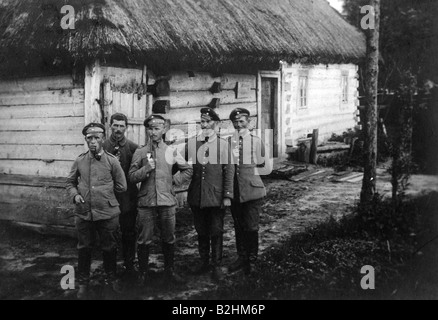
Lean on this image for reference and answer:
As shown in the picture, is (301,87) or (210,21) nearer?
(210,21)

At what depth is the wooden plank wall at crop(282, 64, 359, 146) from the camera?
1179cm

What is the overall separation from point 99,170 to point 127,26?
2346mm

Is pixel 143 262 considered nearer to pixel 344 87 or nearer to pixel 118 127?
pixel 118 127

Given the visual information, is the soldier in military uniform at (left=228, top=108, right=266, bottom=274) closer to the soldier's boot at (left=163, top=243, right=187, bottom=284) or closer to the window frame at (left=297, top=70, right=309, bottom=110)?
the soldier's boot at (left=163, top=243, right=187, bottom=284)

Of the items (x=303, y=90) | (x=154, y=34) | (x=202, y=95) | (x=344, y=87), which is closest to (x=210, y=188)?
(x=154, y=34)

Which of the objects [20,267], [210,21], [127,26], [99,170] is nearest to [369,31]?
[210,21]

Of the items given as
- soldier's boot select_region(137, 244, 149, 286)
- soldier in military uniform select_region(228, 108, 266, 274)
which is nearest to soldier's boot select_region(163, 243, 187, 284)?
soldier's boot select_region(137, 244, 149, 286)

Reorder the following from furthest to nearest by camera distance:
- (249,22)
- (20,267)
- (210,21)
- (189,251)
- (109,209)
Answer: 1. (249,22)
2. (210,21)
3. (189,251)
4. (20,267)
5. (109,209)

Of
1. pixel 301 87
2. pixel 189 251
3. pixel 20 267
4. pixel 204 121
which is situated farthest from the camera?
pixel 301 87

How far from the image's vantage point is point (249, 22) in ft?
30.1

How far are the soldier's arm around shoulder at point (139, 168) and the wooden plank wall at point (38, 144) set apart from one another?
179 centimetres

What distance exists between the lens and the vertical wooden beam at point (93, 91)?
232 inches

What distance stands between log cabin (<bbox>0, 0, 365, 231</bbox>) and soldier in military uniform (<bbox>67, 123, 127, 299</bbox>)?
152 cm
